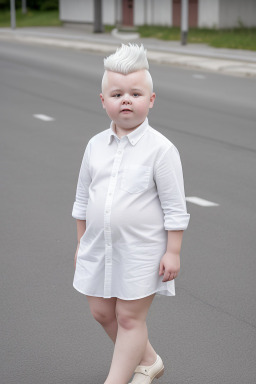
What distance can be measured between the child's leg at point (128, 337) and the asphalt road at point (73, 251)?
536 mm

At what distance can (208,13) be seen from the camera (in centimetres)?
4150

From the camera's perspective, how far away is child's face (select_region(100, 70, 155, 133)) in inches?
143

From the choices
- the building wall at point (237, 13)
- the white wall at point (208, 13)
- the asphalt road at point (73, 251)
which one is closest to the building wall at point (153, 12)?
the white wall at point (208, 13)

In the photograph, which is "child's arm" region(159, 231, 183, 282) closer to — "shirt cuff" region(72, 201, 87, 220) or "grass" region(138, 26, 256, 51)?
"shirt cuff" region(72, 201, 87, 220)

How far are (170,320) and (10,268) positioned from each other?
1.53 metres

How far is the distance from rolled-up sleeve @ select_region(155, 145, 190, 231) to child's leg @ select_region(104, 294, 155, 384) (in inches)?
14.6

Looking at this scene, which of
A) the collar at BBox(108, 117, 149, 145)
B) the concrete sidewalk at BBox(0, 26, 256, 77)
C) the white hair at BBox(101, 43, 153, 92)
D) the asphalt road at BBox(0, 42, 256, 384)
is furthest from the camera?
the concrete sidewalk at BBox(0, 26, 256, 77)

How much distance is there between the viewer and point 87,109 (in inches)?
602

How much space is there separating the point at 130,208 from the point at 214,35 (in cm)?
3311

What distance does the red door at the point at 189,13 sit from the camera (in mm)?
42438

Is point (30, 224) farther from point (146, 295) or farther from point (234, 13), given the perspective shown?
point (234, 13)

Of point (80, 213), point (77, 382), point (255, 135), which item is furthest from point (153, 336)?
point (255, 135)

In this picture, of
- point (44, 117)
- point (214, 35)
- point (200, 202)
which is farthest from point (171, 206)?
point (214, 35)

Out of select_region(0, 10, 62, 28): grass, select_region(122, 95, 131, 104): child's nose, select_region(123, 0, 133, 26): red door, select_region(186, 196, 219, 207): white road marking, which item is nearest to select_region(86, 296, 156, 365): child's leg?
select_region(122, 95, 131, 104): child's nose
